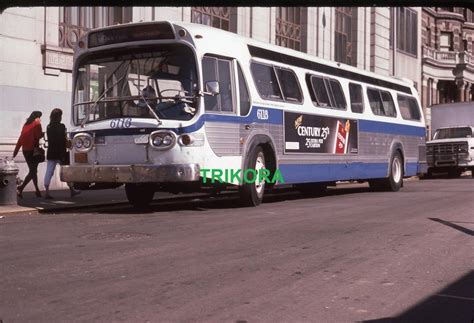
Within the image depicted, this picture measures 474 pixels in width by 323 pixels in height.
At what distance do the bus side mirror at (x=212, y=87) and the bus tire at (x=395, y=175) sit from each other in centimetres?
816

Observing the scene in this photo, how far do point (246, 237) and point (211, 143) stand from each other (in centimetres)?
288

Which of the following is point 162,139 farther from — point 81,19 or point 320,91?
point 81,19

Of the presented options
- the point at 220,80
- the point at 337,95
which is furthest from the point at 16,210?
the point at 337,95

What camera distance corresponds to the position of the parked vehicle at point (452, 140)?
2581cm

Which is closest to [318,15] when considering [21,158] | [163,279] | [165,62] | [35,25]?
[35,25]

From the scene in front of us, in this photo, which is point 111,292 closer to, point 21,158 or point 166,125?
point 166,125

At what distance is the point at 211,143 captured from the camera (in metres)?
10.1

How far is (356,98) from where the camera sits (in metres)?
15.2

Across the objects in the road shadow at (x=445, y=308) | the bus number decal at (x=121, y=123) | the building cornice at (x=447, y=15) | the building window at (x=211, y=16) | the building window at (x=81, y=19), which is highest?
the building cornice at (x=447, y=15)

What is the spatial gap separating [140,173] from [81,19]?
957cm

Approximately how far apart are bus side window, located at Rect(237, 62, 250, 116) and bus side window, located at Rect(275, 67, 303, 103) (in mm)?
1437

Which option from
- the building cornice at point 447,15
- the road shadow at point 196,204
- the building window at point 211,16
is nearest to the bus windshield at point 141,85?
the road shadow at point 196,204

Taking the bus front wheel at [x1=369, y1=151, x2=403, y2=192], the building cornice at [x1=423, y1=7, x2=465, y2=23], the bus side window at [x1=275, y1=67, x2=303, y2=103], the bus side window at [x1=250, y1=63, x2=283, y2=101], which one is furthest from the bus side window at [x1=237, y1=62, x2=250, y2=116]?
the building cornice at [x1=423, y1=7, x2=465, y2=23]

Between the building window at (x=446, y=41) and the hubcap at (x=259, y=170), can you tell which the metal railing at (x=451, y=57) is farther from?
the hubcap at (x=259, y=170)
